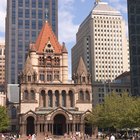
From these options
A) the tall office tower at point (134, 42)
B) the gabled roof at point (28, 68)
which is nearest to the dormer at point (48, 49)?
the gabled roof at point (28, 68)

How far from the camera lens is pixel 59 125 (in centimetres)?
11862

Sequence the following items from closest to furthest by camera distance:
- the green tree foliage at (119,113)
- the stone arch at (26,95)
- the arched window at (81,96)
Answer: the green tree foliage at (119,113) → the stone arch at (26,95) → the arched window at (81,96)

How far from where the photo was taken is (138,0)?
136375mm

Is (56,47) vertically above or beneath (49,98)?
above

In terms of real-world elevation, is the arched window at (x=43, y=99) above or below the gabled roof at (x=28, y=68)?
below

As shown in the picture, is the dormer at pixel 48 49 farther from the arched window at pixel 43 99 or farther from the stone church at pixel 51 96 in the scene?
the arched window at pixel 43 99

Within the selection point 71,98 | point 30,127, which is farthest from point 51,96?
point 30,127

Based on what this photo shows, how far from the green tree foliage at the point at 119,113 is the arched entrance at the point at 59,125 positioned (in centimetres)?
1716

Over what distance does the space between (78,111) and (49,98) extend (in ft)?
33.1

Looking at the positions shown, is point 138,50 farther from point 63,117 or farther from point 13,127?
point 13,127

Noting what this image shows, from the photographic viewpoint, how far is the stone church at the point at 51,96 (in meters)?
113

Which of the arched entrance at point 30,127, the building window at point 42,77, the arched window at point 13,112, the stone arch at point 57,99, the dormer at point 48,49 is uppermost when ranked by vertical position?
the dormer at point 48,49

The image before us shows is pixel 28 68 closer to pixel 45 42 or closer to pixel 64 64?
pixel 64 64

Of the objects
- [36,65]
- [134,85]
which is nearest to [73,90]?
[36,65]
